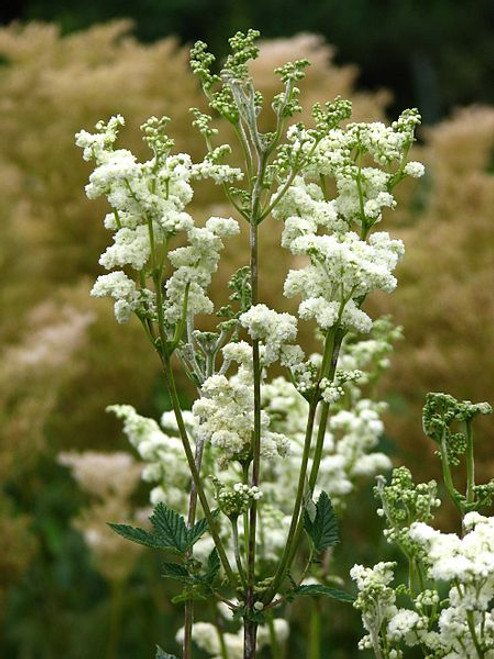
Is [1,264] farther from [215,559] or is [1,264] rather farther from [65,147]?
[215,559]

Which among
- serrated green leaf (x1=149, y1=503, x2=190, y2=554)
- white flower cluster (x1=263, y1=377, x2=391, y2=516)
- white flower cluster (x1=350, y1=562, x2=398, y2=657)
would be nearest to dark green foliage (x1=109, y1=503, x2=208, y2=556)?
serrated green leaf (x1=149, y1=503, x2=190, y2=554)

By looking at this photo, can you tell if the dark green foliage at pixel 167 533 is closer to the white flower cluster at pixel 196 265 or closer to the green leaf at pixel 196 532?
the green leaf at pixel 196 532

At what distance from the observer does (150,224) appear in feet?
2.90

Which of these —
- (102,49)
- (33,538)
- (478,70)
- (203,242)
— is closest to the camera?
(203,242)

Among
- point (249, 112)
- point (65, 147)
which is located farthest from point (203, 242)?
point (65, 147)

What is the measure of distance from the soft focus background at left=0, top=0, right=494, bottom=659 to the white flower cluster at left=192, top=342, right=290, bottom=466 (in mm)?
1295

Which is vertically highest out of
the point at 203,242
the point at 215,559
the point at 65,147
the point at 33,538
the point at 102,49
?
the point at 102,49

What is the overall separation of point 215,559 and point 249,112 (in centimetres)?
37

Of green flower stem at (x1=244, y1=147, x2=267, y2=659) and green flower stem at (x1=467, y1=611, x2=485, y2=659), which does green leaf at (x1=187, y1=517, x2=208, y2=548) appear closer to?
green flower stem at (x1=244, y1=147, x2=267, y2=659)

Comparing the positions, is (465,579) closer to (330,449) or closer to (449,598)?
(449,598)

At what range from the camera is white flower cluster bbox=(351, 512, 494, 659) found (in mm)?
791

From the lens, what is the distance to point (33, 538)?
2.63m

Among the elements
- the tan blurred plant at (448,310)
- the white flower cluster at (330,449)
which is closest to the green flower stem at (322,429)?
the white flower cluster at (330,449)

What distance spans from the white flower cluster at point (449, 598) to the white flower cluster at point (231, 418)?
13 centimetres
